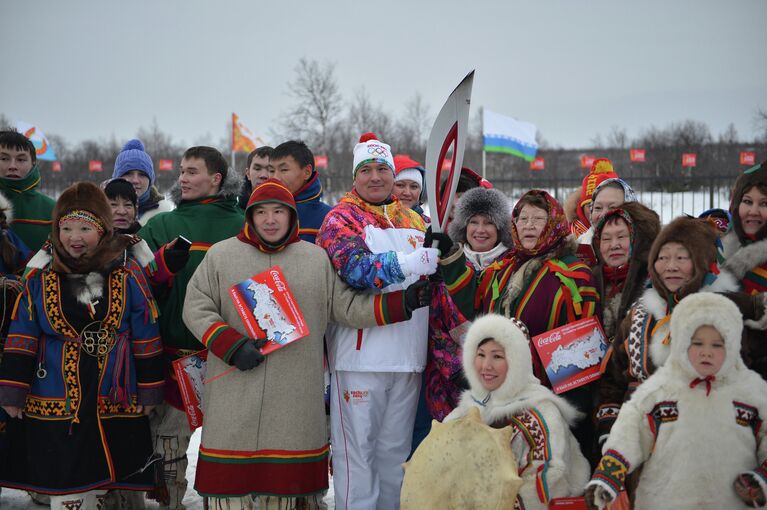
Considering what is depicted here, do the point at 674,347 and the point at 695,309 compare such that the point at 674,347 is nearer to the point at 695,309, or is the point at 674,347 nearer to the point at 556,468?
the point at 695,309

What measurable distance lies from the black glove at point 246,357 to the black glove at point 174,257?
0.90 metres

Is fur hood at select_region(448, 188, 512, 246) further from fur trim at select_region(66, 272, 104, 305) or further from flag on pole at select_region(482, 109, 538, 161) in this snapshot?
flag on pole at select_region(482, 109, 538, 161)

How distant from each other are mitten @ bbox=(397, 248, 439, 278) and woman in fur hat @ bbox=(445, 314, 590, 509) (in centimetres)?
38

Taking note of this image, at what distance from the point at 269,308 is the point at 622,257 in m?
1.89

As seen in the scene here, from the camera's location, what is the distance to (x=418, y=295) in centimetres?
357

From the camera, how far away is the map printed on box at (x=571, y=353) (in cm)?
344

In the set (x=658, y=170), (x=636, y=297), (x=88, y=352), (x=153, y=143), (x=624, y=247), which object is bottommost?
(x=88, y=352)

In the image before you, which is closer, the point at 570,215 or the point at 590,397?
the point at 590,397

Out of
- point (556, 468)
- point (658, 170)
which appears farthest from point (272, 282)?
point (658, 170)

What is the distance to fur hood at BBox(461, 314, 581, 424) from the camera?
3197 mm

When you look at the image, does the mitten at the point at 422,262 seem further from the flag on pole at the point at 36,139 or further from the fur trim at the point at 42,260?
the flag on pole at the point at 36,139

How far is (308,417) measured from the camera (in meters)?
3.61

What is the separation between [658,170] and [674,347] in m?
19.3

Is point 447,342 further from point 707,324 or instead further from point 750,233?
point 750,233
